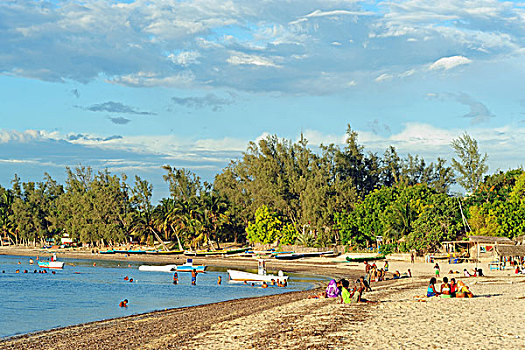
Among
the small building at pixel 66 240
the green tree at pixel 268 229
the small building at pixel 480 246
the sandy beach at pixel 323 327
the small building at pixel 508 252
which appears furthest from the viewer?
the small building at pixel 66 240

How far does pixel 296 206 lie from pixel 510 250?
54.1 metres

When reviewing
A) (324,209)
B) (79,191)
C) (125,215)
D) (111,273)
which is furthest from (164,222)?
(79,191)

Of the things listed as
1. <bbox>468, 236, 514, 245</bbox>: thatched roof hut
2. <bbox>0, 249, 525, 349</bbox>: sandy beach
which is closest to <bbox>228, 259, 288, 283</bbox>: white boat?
<bbox>0, 249, 525, 349</bbox>: sandy beach

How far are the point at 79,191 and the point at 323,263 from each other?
91.0m

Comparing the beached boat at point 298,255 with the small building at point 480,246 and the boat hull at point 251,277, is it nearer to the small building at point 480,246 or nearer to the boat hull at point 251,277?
the small building at point 480,246

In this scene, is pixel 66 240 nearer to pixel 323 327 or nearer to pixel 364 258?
pixel 364 258

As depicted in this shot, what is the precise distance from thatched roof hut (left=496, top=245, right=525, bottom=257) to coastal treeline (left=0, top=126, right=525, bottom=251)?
43.4 feet

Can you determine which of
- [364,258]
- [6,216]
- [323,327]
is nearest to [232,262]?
[364,258]

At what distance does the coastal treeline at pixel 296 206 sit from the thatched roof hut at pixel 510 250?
13223 millimetres

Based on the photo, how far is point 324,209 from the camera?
3799 inches

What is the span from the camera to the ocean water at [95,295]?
33.3 metres

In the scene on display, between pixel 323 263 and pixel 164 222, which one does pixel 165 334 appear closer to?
pixel 323 263

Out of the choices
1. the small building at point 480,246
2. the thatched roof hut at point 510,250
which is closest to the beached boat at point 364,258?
Answer: the small building at point 480,246

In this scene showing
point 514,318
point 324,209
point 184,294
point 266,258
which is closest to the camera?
point 514,318
